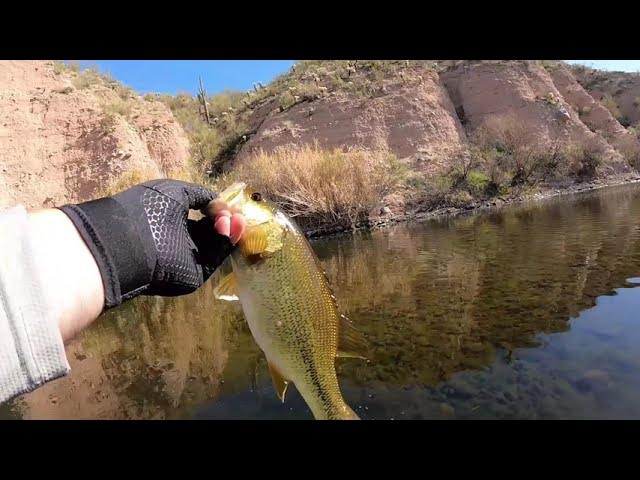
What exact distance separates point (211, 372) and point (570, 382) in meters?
4.57

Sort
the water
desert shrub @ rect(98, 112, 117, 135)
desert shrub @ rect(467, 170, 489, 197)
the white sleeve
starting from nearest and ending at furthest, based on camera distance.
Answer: the white sleeve
the water
desert shrub @ rect(98, 112, 117, 135)
desert shrub @ rect(467, 170, 489, 197)

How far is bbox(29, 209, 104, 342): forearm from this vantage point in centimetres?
155

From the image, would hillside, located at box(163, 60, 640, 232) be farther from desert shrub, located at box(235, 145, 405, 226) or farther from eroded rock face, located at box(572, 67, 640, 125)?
eroded rock face, located at box(572, 67, 640, 125)

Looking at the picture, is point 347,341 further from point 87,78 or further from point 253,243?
point 87,78

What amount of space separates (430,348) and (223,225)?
4.96 m

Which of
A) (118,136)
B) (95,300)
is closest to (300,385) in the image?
(95,300)

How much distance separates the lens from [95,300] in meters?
1.72

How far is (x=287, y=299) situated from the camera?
97.0 inches

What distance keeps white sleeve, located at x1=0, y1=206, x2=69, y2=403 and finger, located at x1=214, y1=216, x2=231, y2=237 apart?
3.12 ft

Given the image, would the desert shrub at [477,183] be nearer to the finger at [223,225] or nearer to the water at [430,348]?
the water at [430,348]

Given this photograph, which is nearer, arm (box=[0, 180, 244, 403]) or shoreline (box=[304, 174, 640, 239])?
arm (box=[0, 180, 244, 403])

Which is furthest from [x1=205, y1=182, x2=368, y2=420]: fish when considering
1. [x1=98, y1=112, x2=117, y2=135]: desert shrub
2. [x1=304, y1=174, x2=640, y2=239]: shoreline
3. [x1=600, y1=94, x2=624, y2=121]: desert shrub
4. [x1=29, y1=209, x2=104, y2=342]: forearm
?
[x1=600, y1=94, x2=624, y2=121]: desert shrub

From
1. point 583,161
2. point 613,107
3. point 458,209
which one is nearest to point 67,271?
point 458,209
